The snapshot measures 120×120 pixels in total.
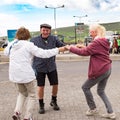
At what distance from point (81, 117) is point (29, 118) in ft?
3.36

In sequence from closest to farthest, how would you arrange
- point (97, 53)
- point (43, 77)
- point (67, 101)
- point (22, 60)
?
point (22, 60), point (97, 53), point (43, 77), point (67, 101)

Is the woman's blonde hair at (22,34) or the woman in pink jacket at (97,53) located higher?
the woman's blonde hair at (22,34)

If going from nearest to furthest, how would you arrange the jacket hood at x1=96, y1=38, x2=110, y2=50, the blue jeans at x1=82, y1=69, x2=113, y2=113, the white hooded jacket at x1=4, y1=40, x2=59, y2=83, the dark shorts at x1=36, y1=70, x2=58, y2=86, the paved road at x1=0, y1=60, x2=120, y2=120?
the white hooded jacket at x1=4, y1=40, x2=59, y2=83 < the jacket hood at x1=96, y1=38, x2=110, y2=50 < the blue jeans at x1=82, y1=69, x2=113, y2=113 < the paved road at x1=0, y1=60, x2=120, y2=120 < the dark shorts at x1=36, y1=70, x2=58, y2=86

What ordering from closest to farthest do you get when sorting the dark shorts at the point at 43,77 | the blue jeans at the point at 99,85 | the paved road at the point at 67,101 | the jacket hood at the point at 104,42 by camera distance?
the jacket hood at the point at 104,42 → the blue jeans at the point at 99,85 → the paved road at the point at 67,101 → the dark shorts at the point at 43,77

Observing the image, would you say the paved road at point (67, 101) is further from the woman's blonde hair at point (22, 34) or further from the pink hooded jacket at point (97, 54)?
the woman's blonde hair at point (22, 34)

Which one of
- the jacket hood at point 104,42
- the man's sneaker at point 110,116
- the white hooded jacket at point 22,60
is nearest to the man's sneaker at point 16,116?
the white hooded jacket at point 22,60

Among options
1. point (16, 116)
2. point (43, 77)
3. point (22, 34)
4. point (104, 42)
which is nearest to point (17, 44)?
point (22, 34)

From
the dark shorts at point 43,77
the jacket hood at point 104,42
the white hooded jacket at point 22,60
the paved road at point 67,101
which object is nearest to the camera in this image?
the white hooded jacket at point 22,60

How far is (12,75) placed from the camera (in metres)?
7.38

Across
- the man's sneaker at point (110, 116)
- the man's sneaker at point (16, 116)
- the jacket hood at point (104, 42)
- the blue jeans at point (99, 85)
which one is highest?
the jacket hood at point (104, 42)

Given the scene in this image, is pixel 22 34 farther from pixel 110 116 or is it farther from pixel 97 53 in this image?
pixel 110 116

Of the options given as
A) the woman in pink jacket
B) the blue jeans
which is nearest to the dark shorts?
the blue jeans

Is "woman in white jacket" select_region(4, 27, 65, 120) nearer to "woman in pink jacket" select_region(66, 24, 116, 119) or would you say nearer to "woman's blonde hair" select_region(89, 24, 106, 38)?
"woman in pink jacket" select_region(66, 24, 116, 119)

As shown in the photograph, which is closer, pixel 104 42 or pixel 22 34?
pixel 22 34
